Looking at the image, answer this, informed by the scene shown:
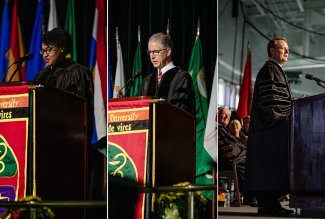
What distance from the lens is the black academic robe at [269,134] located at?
5.11 meters

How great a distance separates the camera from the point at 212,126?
4793mm

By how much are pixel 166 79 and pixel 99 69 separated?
63cm

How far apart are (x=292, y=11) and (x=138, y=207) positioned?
9.44m

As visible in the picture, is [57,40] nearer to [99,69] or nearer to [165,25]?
[99,69]

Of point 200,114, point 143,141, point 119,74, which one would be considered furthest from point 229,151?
point 143,141

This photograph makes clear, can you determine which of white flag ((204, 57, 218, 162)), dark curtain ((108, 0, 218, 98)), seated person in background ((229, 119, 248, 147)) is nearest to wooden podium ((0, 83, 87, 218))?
dark curtain ((108, 0, 218, 98))

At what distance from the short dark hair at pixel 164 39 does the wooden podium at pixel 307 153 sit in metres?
1.08

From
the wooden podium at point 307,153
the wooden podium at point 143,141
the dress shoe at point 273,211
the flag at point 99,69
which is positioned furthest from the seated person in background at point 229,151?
the wooden podium at point 143,141

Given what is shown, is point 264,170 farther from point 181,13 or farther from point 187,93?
point 181,13

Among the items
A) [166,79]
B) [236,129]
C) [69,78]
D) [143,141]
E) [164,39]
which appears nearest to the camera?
[143,141]

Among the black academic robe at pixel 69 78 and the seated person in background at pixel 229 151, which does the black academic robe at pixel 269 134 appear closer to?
the seated person in background at pixel 229 151

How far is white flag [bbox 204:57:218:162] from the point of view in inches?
185

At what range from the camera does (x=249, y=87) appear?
8.91 metres

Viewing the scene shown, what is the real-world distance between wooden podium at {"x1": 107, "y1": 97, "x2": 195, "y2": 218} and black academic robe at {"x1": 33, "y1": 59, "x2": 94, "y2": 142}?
46 cm
